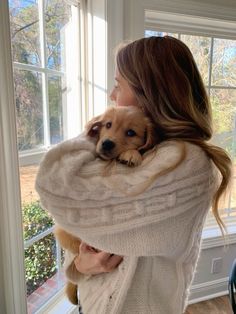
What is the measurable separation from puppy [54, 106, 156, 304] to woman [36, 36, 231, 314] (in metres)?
0.03

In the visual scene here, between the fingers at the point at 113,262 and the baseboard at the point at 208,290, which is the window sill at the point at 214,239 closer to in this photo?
the baseboard at the point at 208,290

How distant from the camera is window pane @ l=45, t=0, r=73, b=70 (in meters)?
1.30

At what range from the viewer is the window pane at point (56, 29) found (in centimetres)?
130

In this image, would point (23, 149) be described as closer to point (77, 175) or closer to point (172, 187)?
point (77, 175)

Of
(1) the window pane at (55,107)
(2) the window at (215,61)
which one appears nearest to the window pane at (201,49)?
(2) the window at (215,61)

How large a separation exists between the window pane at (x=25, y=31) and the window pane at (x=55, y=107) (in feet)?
0.51

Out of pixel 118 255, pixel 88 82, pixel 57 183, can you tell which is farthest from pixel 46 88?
pixel 118 255

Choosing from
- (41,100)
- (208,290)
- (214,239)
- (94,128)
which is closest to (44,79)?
(41,100)

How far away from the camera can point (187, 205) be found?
648 mm

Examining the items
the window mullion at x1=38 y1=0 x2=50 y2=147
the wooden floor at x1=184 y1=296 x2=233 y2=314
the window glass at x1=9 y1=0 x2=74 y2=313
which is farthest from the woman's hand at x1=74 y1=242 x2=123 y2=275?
the wooden floor at x1=184 y1=296 x2=233 y2=314

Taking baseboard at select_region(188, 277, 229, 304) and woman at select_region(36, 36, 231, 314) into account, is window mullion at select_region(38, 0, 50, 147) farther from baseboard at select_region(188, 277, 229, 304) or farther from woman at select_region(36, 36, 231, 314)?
baseboard at select_region(188, 277, 229, 304)

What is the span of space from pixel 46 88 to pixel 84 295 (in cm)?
91

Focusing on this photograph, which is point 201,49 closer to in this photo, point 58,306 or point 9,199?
point 9,199

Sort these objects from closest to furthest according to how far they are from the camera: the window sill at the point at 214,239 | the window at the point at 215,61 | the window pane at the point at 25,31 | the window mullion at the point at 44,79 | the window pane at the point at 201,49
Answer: the window pane at the point at 25,31 < the window mullion at the point at 44,79 < the window at the point at 215,61 < the window pane at the point at 201,49 < the window sill at the point at 214,239
